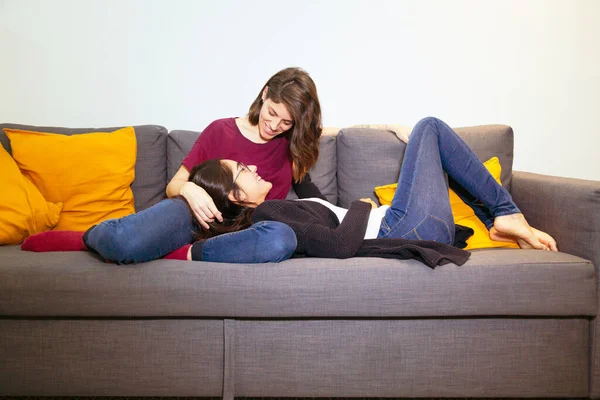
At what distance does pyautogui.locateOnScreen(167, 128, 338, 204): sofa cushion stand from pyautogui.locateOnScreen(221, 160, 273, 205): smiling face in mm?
433

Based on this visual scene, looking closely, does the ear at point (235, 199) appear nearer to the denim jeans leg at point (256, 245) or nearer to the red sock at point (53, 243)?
the denim jeans leg at point (256, 245)

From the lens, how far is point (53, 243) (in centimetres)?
159

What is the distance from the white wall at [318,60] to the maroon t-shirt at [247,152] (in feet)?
1.75

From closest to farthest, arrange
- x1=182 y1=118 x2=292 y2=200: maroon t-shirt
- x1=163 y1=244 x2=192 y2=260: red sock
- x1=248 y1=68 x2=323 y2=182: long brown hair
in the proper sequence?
1. x1=163 y1=244 x2=192 y2=260: red sock
2. x1=248 y1=68 x2=323 y2=182: long brown hair
3. x1=182 y1=118 x2=292 y2=200: maroon t-shirt

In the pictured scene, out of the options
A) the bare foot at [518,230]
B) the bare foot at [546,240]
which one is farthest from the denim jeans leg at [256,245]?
the bare foot at [546,240]

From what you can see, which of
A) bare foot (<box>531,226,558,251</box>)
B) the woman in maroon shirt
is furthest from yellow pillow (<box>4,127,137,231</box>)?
bare foot (<box>531,226,558,251</box>)

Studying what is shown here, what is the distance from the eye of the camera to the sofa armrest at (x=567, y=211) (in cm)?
154

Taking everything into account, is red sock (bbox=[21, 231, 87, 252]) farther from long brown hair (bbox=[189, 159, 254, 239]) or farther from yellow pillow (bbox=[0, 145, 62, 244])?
long brown hair (bbox=[189, 159, 254, 239])

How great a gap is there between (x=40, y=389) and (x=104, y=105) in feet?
4.96

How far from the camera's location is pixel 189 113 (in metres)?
2.50

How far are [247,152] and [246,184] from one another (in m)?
0.30

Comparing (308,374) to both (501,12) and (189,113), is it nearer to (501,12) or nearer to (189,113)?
(189,113)

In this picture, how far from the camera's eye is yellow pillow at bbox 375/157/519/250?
1.75 meters

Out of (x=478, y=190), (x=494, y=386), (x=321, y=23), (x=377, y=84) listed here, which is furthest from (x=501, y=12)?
(x=494, y=386)
